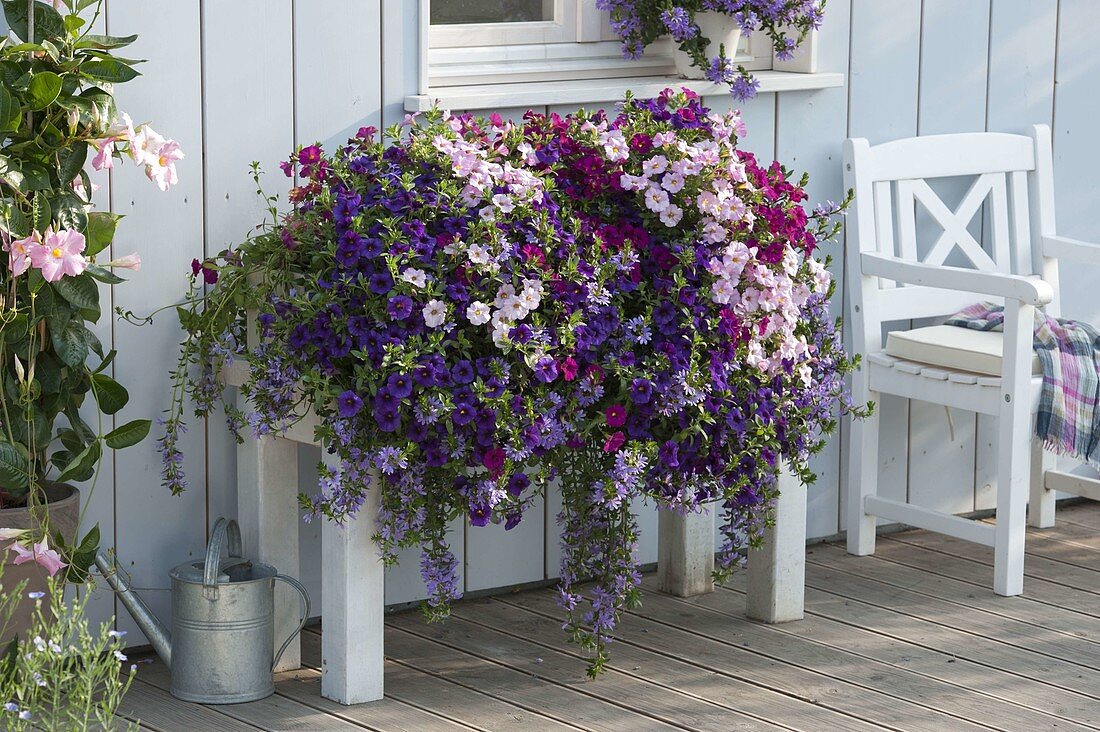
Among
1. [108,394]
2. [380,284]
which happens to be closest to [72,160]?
[108,394]

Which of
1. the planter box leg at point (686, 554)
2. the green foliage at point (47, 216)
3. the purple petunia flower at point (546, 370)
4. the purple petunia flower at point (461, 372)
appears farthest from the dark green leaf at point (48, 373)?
the planter box leg at point (686, 554)

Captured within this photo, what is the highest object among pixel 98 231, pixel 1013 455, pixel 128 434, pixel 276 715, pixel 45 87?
pixel 45 87

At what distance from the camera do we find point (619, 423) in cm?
256

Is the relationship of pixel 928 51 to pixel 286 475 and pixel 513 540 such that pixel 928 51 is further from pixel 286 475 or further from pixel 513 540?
pixel 286 475

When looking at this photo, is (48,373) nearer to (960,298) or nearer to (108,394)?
(108,394)

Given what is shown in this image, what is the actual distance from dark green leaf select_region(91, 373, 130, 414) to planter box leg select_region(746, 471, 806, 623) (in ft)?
4.00

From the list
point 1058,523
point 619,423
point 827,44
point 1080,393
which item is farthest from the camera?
point 1058,523

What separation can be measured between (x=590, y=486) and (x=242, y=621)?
62 centimetres

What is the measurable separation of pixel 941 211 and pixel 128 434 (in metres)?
1.90

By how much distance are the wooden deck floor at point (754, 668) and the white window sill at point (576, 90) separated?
1008 millimetres

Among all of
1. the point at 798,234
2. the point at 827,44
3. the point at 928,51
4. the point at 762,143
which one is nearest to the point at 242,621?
the point at 798,234

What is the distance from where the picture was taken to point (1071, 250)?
3.66 m

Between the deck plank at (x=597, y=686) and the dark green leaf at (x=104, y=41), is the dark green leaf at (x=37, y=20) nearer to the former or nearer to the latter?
the dark green leaf at (x=104, y=41)

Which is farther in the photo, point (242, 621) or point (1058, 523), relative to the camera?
point (1058, 523)
